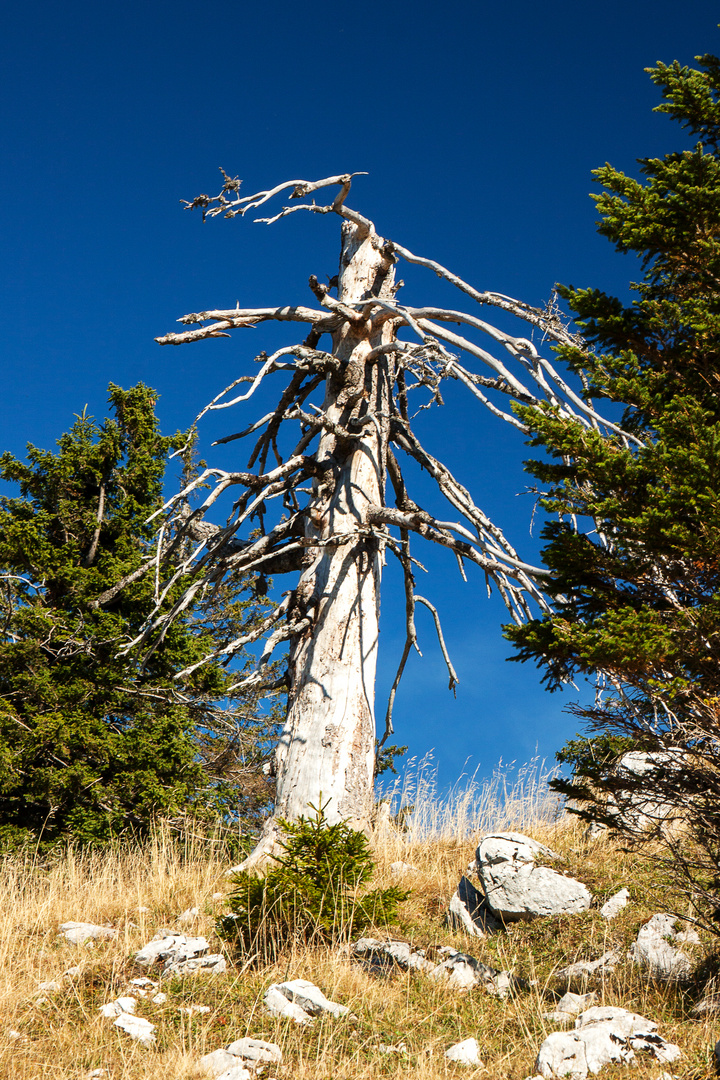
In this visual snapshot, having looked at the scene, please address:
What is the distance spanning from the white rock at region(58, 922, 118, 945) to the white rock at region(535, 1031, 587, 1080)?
323cm

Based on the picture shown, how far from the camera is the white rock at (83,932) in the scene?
5.63m

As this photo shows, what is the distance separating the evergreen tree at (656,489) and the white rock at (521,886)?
128 centimetres

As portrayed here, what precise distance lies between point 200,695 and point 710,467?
29.7 feet

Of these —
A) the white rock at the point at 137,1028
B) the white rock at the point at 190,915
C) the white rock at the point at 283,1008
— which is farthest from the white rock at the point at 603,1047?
the white rock at the point at 190,915

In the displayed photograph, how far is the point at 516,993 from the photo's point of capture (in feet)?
15.9

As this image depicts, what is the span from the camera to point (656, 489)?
455cm

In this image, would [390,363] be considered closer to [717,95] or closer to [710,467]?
[717,95]

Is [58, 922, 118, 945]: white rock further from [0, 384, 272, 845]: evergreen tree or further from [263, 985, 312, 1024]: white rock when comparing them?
[0, 384, 272, 845]: evergreen tree

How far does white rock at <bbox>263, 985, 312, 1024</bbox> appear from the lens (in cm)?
423

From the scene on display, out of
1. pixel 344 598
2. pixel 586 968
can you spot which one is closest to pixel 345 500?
pixel 344 598

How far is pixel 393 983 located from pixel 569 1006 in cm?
106

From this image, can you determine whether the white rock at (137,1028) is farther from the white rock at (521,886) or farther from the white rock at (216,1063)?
the white rock at (521,886)

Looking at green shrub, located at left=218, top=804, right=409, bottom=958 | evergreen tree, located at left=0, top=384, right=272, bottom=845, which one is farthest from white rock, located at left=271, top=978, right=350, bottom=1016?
evergreen tree, located at left=0, top=384, right=272, bottom=845

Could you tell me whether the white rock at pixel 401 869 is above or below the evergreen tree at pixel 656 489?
below
